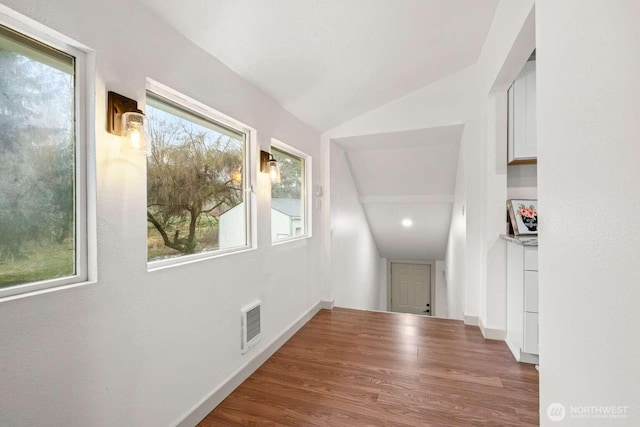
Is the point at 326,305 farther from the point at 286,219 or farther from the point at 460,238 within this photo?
the point at 460,238

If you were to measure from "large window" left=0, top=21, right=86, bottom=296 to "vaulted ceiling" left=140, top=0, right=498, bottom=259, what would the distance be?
0.59 m

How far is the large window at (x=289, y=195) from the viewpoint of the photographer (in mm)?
2806

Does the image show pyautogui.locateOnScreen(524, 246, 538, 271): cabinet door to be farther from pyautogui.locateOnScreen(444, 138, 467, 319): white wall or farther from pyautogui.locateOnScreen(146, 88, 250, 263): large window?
pyautogui.locateOnScreen(146, 88, 250, 263): large window

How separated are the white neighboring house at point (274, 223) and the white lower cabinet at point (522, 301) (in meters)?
2.07

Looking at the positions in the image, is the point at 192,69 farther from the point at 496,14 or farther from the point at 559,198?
the point at 496,14

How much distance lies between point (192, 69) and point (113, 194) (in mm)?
886

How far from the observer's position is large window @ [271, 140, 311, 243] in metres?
2.81

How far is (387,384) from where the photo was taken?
6.76 ft

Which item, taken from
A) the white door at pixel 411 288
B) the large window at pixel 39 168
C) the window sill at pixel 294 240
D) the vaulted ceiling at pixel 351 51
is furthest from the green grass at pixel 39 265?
the white door at pixel 411 288

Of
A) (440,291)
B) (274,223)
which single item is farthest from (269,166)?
(440,291)

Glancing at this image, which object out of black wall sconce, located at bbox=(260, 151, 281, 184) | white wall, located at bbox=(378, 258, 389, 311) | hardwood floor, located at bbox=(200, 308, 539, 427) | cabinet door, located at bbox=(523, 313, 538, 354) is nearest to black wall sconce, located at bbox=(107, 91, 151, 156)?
black wall sconce, located at bbox=(260, 151, 281, 184)


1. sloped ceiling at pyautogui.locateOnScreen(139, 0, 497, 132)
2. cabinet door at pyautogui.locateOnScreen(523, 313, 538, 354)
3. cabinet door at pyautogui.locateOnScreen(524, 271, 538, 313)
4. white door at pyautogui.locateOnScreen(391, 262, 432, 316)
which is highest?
sloped ceiling at pyautogui.locateOnScreen(139, 0, 497, 132)

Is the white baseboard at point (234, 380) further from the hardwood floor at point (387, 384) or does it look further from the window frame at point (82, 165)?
the window frame at point (82, 165)

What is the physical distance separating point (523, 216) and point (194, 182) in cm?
272
